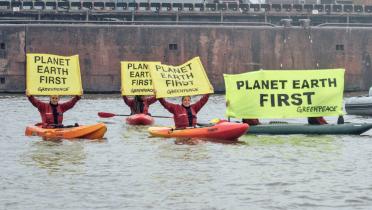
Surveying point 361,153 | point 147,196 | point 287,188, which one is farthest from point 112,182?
point 361,153

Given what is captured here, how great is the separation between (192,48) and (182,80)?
125 ft

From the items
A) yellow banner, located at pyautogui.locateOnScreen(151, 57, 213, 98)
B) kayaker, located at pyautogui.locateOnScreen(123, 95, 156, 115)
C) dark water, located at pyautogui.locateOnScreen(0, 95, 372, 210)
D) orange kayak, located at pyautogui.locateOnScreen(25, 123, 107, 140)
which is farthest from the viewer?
kayaker, located at pyautogui.locateOnScreen(123, 95, 156, 115)

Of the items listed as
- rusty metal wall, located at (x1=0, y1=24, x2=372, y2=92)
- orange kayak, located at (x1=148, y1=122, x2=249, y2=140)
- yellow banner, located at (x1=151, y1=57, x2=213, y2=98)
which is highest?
yellow banner, located at (x1=151, y1=57, x2=213, y2=98)

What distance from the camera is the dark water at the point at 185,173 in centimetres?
2334

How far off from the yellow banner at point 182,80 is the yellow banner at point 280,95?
4.13ft

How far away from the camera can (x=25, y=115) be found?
5238 cm

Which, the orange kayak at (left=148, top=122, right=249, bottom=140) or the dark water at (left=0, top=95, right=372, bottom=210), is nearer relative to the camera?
the dark water at (left=0, top=95, right=372, bottom=210)

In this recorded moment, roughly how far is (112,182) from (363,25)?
61.2 m

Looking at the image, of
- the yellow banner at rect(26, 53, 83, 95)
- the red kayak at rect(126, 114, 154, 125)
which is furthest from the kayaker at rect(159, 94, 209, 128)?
the red kayak at rect(126, 114, 154, 125)

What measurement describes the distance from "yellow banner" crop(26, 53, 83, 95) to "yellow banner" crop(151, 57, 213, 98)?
A: 3149 mm

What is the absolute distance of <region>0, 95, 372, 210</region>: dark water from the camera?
23.3 m

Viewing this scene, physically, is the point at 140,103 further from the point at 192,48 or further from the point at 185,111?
the point at 192,48

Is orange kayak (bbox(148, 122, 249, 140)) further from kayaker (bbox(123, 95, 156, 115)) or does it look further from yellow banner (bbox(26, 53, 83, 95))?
kayaker (bbox(123, 95, 156, 115))

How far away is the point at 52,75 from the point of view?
40.1m
